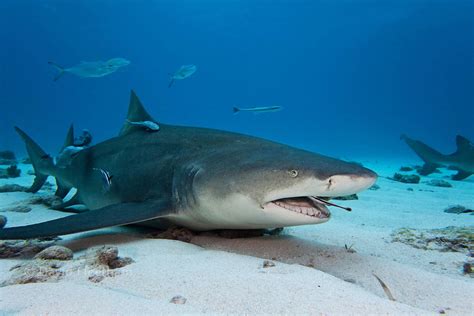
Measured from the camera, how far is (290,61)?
15250 centimetres

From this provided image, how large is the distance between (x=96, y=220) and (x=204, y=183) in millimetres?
1112

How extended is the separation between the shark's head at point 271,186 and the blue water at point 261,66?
149ft

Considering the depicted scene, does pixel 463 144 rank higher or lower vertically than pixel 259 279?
higher

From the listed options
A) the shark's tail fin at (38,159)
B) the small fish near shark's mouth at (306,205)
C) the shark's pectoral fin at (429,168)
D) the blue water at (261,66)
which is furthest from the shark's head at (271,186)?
the blue water at (261,66)

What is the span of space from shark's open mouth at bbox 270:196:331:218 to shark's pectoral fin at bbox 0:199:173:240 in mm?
1370

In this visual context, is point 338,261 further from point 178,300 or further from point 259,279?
point 178,300

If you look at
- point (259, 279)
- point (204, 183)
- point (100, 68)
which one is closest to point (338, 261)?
point (259, 279)

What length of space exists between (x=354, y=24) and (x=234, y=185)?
10792 cm

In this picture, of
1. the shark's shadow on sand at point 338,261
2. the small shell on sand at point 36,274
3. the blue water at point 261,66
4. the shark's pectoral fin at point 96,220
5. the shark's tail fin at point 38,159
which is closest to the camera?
the small shell on sand at point 36,274

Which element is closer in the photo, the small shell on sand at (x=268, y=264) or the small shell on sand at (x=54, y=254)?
the small shell on sand at (x=268, y=264)

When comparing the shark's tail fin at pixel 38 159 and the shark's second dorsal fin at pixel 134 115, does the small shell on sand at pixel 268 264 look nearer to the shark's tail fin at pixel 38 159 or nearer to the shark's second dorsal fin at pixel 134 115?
the shark's second dorsal fin at pixel 134 115

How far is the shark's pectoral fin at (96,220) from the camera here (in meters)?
3.03

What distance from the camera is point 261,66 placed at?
16262 centimetres

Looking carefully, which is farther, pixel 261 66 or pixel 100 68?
pixel 261 66
